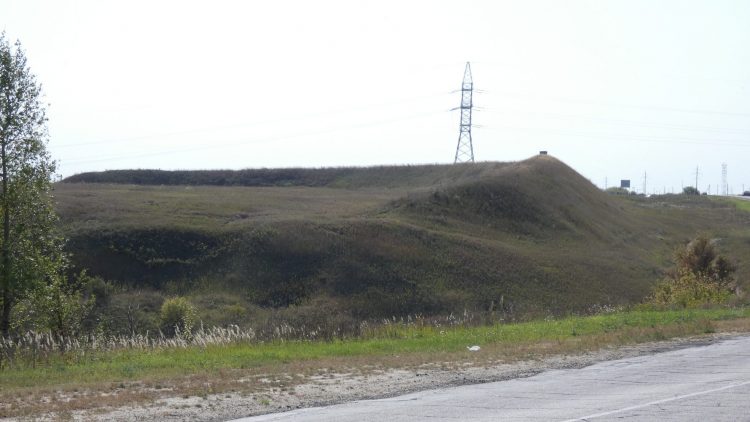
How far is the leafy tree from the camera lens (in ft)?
62.6

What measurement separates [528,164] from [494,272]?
3544 cm

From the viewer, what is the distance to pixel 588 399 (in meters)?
11.8

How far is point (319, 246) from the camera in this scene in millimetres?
51719

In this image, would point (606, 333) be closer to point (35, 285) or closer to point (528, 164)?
point (35, 285)

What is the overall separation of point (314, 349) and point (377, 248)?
3417 cm

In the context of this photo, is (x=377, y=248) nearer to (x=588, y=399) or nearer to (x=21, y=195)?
(x=21, y=195)

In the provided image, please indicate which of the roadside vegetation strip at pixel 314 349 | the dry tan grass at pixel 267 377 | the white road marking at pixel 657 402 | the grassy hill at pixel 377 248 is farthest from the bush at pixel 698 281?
the white road marking at pixel 657 402

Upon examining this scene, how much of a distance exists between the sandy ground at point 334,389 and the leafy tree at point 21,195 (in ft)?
28.9

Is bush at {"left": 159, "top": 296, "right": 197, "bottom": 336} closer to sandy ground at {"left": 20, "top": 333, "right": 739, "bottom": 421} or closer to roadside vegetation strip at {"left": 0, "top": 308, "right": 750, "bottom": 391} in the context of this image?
roadside vegetation strip at {"left": 0, "top": 308, "right": 750, "bottom": 391}

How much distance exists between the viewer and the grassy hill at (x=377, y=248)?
45.6 meters

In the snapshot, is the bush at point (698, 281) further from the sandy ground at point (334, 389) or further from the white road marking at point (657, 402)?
the white road marking at point (657, 402)

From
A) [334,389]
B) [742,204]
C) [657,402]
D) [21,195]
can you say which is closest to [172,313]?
[21,195]

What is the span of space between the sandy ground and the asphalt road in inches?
16.6

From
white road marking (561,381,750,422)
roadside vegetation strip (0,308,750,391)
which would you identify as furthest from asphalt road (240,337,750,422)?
roadside vegetation strip (0,308,750,391)
